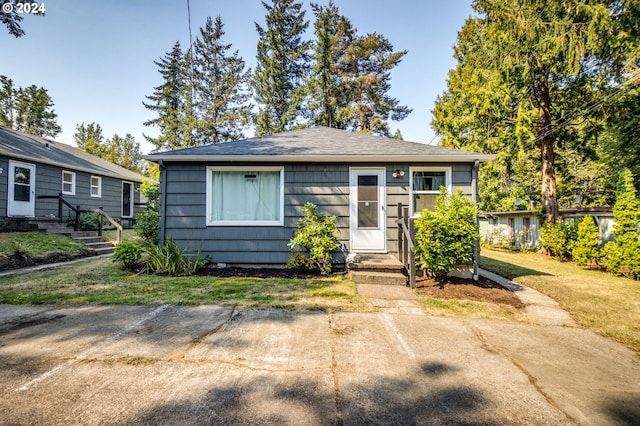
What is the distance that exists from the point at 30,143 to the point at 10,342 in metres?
13.1

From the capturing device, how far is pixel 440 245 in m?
4.76

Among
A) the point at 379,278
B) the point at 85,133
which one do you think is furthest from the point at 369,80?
the point at 85,133

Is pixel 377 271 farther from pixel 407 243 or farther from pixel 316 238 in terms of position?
pixel 316 238

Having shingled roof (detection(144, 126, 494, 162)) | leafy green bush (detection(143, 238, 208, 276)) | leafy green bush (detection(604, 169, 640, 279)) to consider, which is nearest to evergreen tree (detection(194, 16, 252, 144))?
shingled roof (detection(144, 126, 494, 162))

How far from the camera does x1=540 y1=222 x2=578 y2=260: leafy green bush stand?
32.3 feet

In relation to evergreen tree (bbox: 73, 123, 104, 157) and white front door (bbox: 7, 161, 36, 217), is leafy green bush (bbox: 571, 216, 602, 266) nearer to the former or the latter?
white front door (bbox: 7, 161, 36, 217)

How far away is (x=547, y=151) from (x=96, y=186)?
64.6 ft

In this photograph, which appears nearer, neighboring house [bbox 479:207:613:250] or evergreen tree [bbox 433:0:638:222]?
evergreen tree [bbox 433:0:638:222]

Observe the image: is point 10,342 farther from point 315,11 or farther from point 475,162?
point 315,11

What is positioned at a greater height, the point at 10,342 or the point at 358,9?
the point at 358,9

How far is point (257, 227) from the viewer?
630 cm

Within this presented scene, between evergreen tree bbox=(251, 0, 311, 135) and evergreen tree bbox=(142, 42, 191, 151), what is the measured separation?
7.76 meters

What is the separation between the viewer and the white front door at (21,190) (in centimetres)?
926

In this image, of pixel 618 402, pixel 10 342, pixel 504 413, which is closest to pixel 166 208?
pixel 10 342
